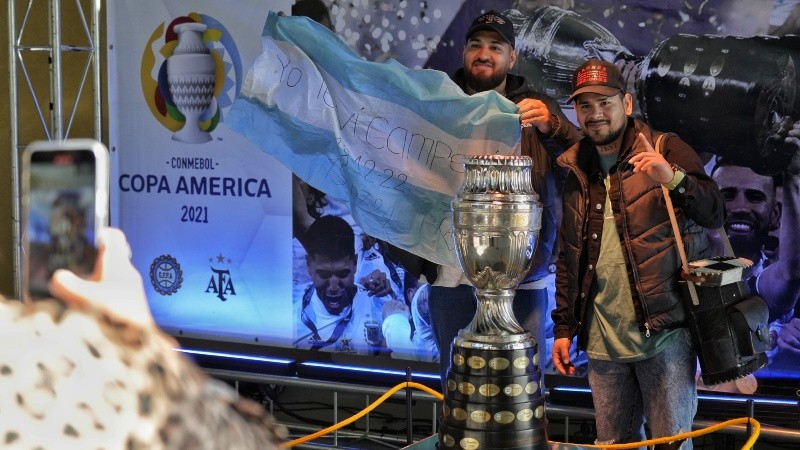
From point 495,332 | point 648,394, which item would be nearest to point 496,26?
point 648,394

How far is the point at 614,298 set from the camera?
3379mm

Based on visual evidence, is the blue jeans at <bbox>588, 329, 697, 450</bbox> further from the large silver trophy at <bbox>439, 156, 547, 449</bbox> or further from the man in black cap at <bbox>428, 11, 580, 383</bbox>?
the large silver trophy at <bbox>439, 156, 547, 449</bbox>

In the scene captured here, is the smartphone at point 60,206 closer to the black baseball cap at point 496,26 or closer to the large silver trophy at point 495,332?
the large silver trophy at point 495,332

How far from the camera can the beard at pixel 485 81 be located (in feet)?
11.8

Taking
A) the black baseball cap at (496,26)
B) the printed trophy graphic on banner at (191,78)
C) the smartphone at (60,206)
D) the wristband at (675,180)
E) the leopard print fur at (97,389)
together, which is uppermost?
the printed trophy graphic on banner at (191,78)

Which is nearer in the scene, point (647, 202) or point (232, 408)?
point (232, 408)

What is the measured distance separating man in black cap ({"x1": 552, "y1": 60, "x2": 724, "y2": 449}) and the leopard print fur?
270 cm

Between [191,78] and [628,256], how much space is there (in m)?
3.63

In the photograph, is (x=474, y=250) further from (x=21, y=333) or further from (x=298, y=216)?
(x=298, y=216)

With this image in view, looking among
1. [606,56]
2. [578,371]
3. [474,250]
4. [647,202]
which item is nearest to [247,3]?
[606,56]

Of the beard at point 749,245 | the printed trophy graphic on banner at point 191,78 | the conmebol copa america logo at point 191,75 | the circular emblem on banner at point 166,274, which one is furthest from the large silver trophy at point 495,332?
the circular emblem on banner at point 166,274

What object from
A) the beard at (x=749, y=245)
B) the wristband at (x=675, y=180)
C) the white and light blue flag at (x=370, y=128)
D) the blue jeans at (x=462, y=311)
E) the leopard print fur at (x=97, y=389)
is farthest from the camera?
the beard at (x=749, y=245)

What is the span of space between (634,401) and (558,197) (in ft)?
5.34

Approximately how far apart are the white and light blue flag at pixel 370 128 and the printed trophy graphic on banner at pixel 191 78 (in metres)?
2.59
